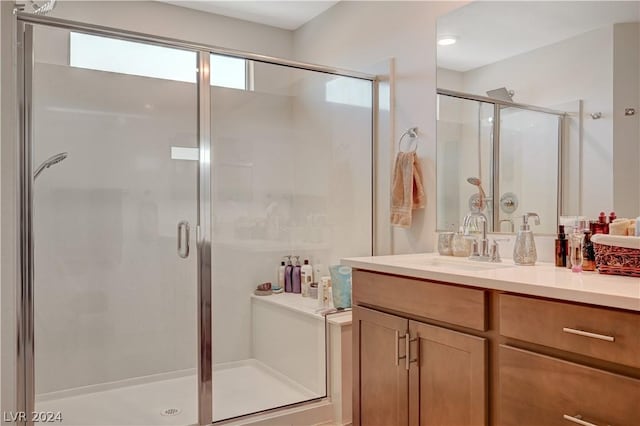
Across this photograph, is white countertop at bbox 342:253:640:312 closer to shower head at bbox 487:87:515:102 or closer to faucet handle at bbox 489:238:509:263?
faucet handle at bbox 489:238:509:263

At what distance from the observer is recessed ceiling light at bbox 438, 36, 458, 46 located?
2.18 meters

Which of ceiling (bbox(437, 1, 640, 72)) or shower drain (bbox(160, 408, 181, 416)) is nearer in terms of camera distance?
ceiling (bbox(437, 1, 640, 72))

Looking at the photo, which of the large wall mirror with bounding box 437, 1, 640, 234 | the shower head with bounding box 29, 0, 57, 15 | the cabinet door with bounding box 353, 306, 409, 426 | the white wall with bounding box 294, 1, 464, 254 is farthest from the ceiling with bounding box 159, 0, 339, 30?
the cabinet door with bounding box 353, 306, 409, 426

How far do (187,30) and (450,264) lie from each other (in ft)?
7.90

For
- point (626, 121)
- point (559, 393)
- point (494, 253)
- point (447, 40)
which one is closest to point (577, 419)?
point (559, 393)

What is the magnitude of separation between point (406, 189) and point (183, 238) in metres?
1.30

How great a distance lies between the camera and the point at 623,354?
1.01 metres

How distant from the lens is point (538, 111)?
1800 millimetres

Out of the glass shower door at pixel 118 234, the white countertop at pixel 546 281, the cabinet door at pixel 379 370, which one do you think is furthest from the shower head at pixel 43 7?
the cabinet door at pixel 379 370

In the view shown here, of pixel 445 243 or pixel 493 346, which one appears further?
pixel 445 243

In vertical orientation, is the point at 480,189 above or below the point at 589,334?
above

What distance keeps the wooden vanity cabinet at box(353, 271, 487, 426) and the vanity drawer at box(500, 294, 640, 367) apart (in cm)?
11

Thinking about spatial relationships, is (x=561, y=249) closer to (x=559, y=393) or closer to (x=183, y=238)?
(x=559, y=393)

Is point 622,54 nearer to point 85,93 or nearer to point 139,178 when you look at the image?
point 139,178
